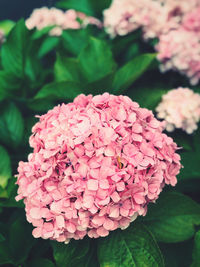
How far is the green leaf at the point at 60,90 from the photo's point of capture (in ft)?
Answer: 3.75

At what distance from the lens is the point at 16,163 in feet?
4.12

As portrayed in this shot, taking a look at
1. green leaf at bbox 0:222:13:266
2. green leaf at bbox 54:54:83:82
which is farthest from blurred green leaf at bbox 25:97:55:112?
green leaf at bbox 0:222:13:266

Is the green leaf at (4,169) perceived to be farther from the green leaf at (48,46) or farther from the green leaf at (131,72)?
the green leaf at (48,46)

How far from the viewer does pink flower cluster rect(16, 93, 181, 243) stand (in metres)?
0.75

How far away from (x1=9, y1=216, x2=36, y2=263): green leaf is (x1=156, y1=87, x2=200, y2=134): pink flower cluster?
0.63 meters

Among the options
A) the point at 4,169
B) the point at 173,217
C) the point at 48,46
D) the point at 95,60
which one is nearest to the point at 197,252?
the point at 173,217

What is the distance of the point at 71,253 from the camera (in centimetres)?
88

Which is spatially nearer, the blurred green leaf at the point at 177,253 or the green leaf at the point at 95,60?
the blurred green leaf at the point at 177,253

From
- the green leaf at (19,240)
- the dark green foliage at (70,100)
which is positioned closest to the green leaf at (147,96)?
the dark green foliage at (70,100)

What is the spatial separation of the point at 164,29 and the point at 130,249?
3.27 ft

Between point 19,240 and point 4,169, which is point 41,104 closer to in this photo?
point 4,169

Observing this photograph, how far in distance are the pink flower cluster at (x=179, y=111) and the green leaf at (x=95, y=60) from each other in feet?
0.87

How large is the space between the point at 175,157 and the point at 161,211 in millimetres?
191

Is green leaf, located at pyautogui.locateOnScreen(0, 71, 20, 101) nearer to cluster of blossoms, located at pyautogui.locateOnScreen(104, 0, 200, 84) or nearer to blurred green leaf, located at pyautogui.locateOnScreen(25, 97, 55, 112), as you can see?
blurred green leaf, located at pyautogui.locateOnScreen(25, 97, 55, 112)
